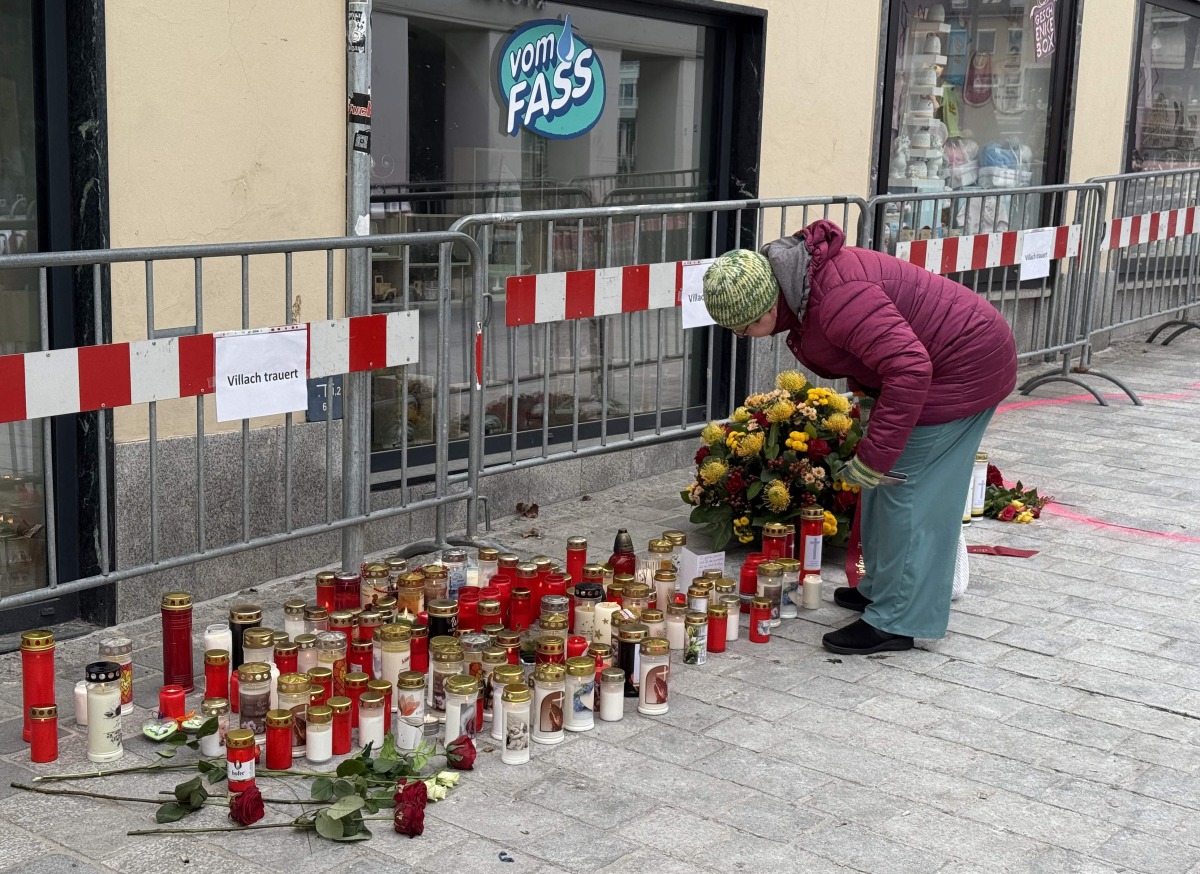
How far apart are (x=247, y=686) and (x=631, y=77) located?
4.90 metres

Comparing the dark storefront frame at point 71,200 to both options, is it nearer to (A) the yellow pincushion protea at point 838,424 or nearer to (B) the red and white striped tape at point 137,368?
(B) the red and white striped tape at point 137,368

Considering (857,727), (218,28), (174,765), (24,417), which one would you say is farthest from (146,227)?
(857,727)

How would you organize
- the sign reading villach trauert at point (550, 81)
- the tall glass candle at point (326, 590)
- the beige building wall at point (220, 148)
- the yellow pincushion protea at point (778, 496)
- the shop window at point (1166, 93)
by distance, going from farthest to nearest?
the shop window at point (1166, 93)
the sign reading villach trauert at point (550, 81)
the yellow pincushion protea at point (778, 496)
the beige building wall at point (220, 148)
the tall glass candle at point (326, 590)

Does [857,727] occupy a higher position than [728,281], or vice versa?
[728,281]

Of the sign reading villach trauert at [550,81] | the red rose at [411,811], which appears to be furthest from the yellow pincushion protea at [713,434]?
the red rose at [411,811]

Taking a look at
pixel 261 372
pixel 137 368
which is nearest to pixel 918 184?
pixel 261 372

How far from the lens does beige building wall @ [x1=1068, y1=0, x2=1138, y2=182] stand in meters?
12.5

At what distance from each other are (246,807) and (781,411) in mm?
3402

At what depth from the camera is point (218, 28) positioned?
557 centimetres

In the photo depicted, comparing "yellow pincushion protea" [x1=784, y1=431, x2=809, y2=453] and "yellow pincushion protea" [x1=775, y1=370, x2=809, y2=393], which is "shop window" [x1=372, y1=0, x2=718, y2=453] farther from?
"yellow pincushion protea" [x1=784, y1=431, x2=809, y2=453]

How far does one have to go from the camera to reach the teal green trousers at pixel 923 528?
519 cm

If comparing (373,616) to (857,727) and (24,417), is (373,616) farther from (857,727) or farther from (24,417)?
(857,727)

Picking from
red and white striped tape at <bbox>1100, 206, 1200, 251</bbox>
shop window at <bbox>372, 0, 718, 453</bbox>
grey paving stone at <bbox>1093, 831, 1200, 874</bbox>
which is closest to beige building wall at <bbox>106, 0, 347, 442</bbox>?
Answer: shop window at <bbox>372, 0, 718, 453</bbox>

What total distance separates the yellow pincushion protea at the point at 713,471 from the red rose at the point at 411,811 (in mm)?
2892
